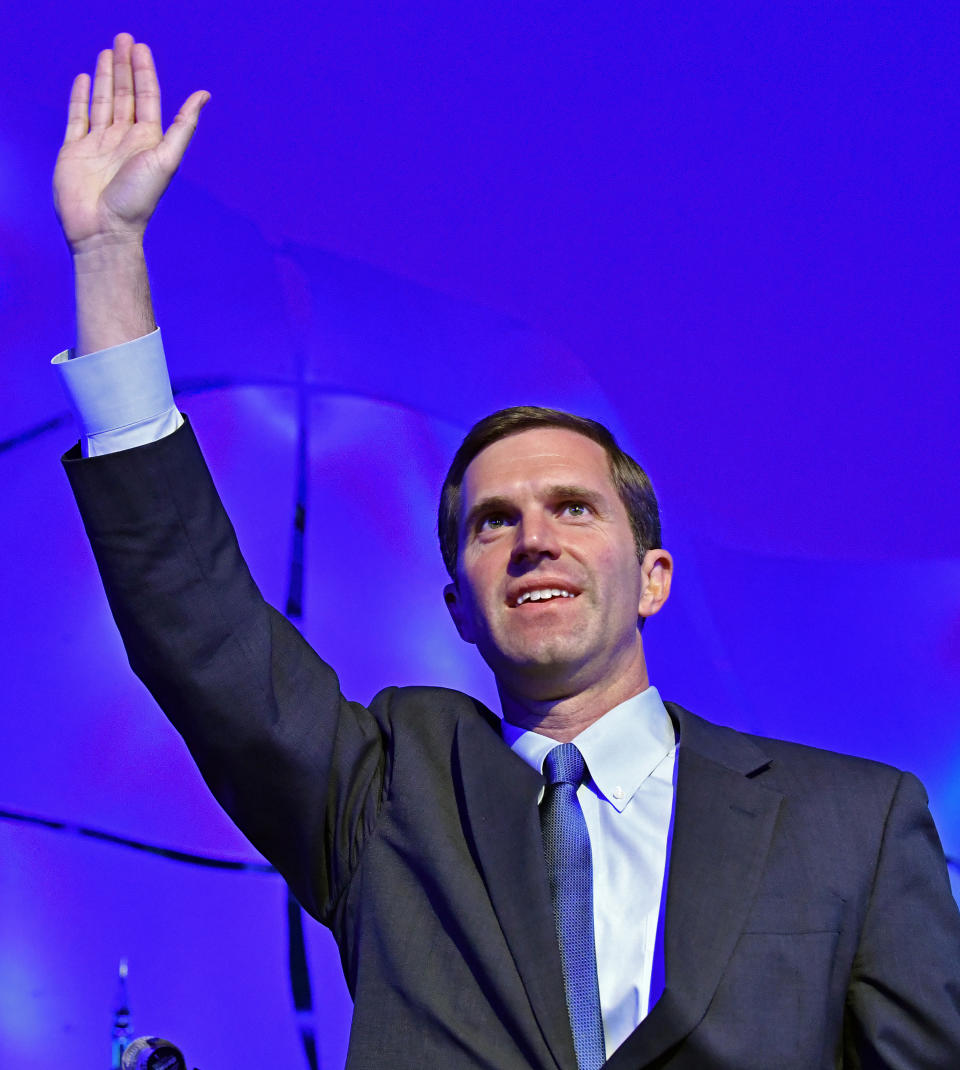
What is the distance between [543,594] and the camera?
159cm

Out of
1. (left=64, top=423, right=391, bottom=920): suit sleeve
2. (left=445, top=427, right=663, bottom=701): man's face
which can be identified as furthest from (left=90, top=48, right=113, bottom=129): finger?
(left=445, top=427, right=663, bottom=701): man's face

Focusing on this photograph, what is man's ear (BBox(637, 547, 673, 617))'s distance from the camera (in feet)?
5.82

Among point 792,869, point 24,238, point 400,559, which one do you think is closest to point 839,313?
point 400,559

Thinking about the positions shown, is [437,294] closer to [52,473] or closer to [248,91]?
[248,91]

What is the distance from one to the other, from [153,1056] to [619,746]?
0.62m

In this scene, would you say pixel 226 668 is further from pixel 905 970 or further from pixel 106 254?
pixel 905 970

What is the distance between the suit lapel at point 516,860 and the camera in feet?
4.15

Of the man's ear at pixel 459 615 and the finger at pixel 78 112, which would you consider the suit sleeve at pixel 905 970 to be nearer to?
the man's ear at pixel 459 615

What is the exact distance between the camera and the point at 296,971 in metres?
1.95

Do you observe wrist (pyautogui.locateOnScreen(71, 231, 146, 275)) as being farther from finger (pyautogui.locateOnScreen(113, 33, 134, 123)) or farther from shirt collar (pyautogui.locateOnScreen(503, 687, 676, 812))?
shirt collar (pyautogui.locateOnScreen(503, 687, 676, 812))

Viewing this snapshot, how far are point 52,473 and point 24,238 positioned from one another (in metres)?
0.42

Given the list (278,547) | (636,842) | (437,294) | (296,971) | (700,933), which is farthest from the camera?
(437,294)

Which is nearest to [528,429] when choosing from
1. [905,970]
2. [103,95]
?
[103,95]

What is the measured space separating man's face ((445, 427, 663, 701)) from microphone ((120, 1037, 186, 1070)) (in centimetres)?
57
